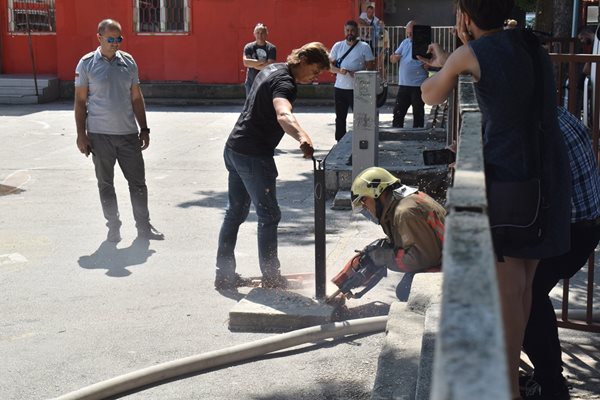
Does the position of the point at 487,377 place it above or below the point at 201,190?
above

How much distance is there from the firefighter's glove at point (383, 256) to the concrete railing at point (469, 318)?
13.5ft

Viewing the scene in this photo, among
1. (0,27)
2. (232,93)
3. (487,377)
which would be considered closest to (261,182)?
(487,377)

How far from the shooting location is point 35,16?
2369 centimetres

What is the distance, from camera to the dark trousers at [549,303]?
3.90 m

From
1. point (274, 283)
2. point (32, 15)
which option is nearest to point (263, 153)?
point (274, 283)

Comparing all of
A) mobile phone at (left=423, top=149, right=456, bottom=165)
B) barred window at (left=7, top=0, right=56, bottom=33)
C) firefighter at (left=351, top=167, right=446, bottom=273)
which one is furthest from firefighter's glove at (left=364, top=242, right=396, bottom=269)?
barred window at (left=7, top=0, right=56, bottom=33)

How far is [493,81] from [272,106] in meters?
3.25

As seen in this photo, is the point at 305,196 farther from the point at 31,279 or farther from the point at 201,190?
the point at 31,279

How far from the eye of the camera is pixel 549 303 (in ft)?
13.1

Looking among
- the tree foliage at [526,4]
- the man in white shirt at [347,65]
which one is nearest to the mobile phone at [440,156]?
the man in white shirt at [347,65]

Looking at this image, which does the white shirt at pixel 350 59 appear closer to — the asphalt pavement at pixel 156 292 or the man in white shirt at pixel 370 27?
the asphalt pavement at pixel 156 292

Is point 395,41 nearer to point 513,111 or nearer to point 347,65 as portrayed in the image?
point 347,65

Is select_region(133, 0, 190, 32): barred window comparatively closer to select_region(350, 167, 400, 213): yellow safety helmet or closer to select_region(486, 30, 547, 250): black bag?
select_region(350, 167, 400, 213): yellow safety helmet

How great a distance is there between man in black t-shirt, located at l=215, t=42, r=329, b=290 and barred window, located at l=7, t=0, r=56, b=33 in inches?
708
